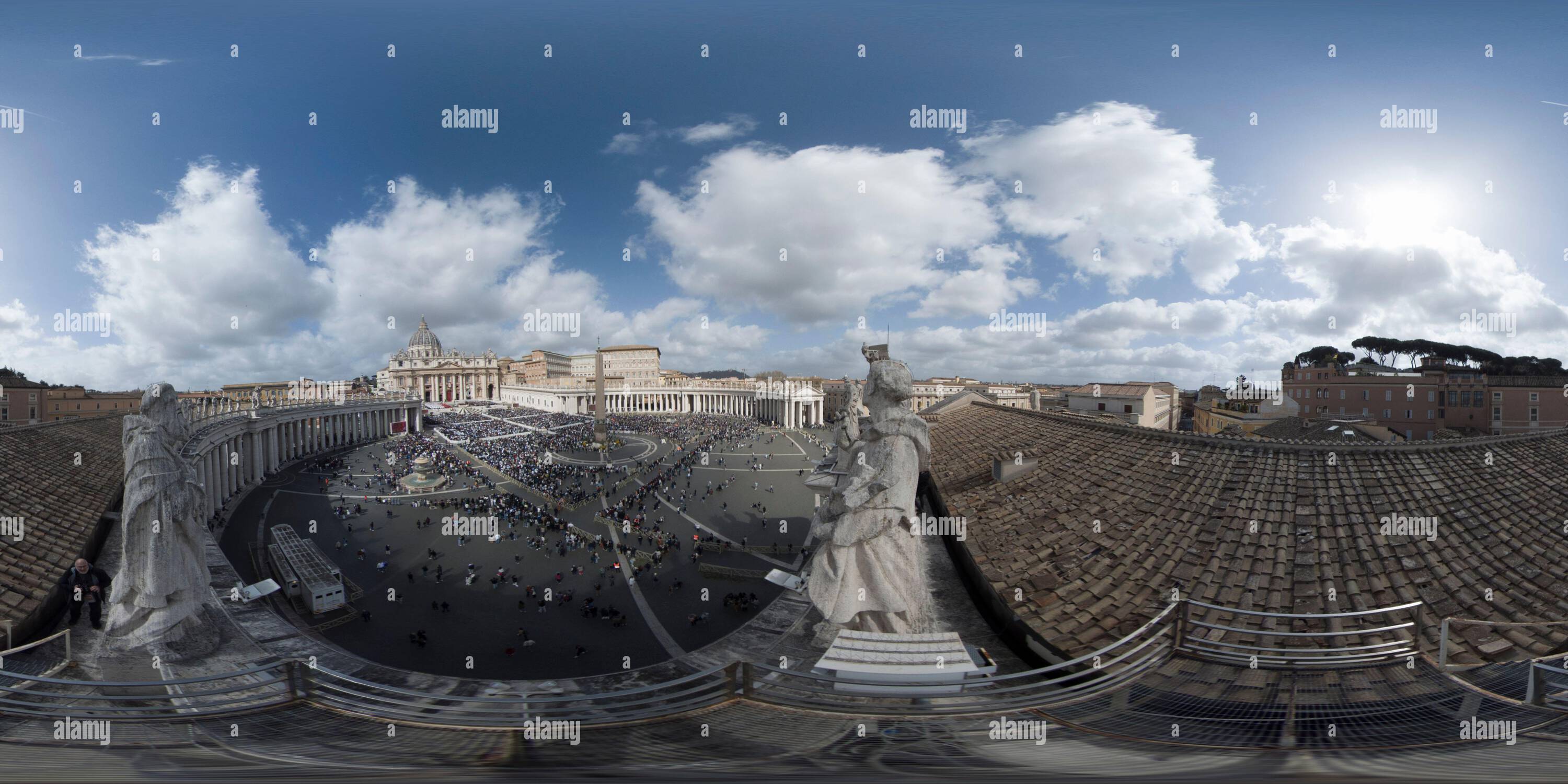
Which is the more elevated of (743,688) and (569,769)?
(743,688)

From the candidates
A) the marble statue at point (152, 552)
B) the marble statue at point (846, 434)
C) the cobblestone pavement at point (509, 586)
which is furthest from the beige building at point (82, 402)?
the marble statue at point (846, 434)

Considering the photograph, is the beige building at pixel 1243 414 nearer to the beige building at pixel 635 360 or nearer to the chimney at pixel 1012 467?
the chimney at pixel 1012 467

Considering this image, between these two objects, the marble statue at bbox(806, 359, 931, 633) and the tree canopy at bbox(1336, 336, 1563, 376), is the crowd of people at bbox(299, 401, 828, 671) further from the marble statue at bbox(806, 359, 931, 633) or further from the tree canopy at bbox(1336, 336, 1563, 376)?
the tree canopy at bbox(1336, 336, 1563, 376)

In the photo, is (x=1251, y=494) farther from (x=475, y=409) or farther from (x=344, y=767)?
(x=475, y=409)

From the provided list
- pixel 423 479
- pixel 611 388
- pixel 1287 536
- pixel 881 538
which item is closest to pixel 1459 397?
pixel 1287 536

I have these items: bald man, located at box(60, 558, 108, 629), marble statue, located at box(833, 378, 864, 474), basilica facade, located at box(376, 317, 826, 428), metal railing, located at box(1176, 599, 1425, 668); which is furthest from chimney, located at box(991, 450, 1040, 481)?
basilica facade, located at box(376, 317, 826, 428)

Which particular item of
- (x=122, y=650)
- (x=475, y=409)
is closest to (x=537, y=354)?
(x=475, y=409)
